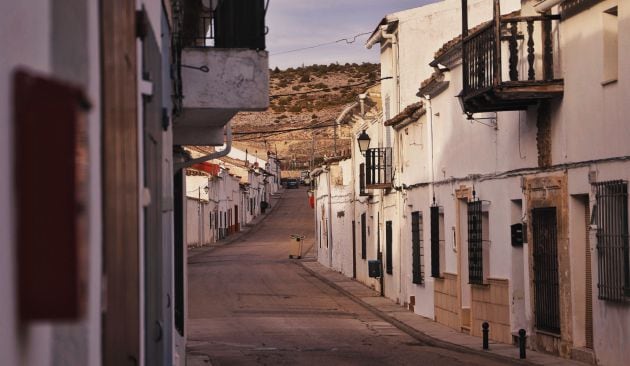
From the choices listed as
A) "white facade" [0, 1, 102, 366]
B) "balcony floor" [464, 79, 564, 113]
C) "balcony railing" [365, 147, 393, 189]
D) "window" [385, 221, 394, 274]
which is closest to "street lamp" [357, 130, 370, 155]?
"balcony railing" [365, 147, 393, 189]

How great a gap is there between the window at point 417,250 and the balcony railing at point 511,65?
8.72 m

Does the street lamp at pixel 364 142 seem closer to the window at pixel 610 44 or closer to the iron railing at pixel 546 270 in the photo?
the iron railing at pixel 546 270

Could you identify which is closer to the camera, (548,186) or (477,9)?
(548,186)

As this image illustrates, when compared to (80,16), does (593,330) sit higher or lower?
lower

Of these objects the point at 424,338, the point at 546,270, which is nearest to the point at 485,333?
the point at 546,270

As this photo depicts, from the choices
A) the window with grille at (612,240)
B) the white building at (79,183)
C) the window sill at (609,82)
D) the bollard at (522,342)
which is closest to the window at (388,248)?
the bollard at (522,342)

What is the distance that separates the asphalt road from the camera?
1812 centimetres

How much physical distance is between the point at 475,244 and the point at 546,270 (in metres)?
3.78

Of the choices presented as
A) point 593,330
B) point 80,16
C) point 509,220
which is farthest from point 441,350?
point 80,16

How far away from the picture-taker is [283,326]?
78.6ft

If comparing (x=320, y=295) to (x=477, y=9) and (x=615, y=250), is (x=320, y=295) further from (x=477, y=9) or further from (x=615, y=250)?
(x=615, y=250)

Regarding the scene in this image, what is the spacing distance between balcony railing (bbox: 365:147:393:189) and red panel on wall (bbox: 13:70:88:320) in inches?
1178

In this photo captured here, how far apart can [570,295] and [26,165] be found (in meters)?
15.8

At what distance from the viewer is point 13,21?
2512 millimetres
